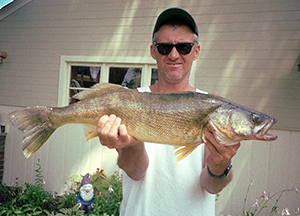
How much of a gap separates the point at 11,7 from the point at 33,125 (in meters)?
6.58

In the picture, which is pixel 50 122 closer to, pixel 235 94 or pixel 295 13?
pixel 235 94

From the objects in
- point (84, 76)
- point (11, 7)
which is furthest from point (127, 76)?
point (11, 7)

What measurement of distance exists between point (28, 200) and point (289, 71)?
248 inches

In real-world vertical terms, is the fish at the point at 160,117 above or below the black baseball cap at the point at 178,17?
below

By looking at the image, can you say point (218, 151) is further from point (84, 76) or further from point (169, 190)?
point (84, 76)

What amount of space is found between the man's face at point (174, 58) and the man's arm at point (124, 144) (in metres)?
0.63

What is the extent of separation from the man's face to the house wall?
11.0 feet

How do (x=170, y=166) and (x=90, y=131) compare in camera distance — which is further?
(x=170, y=166)

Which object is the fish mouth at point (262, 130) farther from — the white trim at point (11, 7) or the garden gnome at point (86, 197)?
the white trim at point (11, 7)

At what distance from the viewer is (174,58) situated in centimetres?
207

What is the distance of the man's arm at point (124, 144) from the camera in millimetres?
1842

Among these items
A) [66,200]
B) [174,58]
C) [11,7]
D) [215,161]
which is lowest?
[66,200]

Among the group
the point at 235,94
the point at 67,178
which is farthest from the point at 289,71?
the point at 67,178

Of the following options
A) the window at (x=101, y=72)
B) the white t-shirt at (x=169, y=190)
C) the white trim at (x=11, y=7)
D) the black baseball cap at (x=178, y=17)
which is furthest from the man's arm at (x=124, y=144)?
the white trim at (x=11, y=7)
